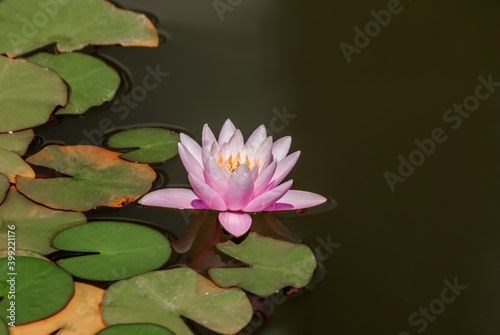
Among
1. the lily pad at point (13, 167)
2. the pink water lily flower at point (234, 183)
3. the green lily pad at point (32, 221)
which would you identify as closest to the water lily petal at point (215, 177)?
the pink water lily flower at point (234, 183)

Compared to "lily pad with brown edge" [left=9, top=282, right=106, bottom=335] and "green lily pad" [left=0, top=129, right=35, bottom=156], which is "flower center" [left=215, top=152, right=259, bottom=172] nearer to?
"lily pad with brown edge" [left=9, top=282, right=106, bottom=335]

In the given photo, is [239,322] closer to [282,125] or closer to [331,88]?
[282,125]

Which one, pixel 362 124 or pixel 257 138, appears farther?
pixel 362 124

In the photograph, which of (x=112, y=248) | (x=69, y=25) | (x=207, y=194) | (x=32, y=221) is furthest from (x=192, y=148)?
(x=69, y=25)

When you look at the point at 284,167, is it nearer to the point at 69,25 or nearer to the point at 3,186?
the point at 3,186

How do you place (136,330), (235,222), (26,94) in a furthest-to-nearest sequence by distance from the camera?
1. (26,94)
2. (235,222)
3. (136,330)

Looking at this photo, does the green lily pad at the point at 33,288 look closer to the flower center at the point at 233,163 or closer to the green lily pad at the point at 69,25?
the flower center at the point at 233,163
